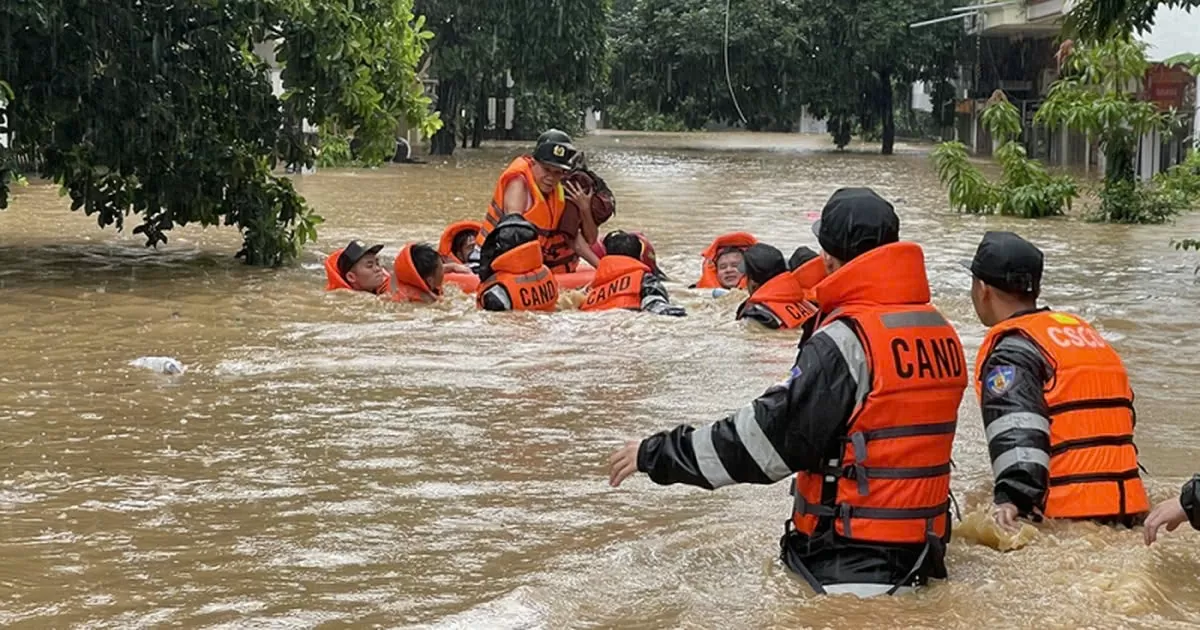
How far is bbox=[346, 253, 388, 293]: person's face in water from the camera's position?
12.8 metres

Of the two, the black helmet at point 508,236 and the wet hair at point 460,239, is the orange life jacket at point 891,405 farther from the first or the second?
the wet hair at point 460,239

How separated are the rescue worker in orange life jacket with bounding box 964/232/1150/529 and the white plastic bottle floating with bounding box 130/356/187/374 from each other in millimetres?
5153

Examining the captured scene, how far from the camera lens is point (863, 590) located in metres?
4.85

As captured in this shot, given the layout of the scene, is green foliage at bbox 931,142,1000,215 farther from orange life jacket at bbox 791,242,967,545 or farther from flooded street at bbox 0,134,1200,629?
orange life jacket at bbox 791,242,967,545

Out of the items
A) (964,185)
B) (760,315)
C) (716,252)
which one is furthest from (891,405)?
(964,185)

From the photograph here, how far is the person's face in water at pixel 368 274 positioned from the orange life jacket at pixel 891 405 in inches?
329

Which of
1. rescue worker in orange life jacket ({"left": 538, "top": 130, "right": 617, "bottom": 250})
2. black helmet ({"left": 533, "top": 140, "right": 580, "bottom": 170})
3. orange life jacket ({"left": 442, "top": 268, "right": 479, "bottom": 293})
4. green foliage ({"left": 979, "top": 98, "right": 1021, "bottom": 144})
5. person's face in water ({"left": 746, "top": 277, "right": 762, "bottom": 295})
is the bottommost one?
orange life jacket ({"left": 442, "top": 268, "right": 479, "bottom": 293})

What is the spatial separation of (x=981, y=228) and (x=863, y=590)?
Result: 16380 mm

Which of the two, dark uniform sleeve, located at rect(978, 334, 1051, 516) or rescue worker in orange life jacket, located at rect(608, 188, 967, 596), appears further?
dark uniform sleeve, located at rect(978, 334, 1051, 516)

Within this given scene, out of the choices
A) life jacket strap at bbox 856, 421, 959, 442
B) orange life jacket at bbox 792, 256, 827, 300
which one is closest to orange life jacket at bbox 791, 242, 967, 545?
life jacket strap at bbox 856, 421, 959, 442

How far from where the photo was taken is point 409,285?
12273 millimetres

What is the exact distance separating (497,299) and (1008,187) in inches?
512

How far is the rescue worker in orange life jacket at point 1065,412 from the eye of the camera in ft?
17.8

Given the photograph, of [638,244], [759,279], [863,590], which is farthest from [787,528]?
[638,244]
